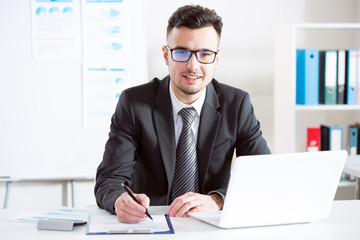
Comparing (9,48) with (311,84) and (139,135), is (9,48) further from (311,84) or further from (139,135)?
(311,84)

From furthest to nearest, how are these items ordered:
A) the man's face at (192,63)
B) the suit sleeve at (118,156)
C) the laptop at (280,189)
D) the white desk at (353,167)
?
the white desk at (353,167) < the man's face at (192,63) < the suit sleeve at (118,156) < the laptop at (280,189)

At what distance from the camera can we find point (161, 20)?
3.19 metres

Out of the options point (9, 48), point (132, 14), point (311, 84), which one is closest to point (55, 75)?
point (9, 48)

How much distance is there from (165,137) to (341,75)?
5.25 feet

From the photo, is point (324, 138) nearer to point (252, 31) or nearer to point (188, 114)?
point (252, 31)

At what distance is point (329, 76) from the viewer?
2977mm

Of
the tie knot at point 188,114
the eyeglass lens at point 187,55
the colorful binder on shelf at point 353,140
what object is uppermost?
the eyeglass lens at point 187,55

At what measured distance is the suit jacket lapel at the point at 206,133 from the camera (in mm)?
1845

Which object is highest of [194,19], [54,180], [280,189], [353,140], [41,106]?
[194,19]

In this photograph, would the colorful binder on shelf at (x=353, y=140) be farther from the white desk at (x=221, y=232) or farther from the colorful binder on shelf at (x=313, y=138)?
the white desk at (x=221, y=232)

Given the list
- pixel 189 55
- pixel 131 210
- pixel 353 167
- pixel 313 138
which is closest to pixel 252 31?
pixel 313 138

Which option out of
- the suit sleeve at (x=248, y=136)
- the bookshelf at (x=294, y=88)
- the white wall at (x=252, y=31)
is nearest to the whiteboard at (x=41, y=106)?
the white wall at (x=252, y=31)

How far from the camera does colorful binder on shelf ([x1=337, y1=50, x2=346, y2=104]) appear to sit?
9.81 feet

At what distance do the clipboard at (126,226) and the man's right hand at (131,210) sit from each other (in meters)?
0.02
